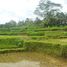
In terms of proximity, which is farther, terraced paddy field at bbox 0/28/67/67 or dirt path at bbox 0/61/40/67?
terraced paddy field at bbox 0/28/67/67

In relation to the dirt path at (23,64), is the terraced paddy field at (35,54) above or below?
above

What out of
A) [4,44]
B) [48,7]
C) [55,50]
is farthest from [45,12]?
[55,50]

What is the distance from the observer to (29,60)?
1148 cm

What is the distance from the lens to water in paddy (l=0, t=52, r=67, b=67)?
34.3 ft

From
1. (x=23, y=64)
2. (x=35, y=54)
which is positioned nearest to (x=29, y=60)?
(x=23, y=64)

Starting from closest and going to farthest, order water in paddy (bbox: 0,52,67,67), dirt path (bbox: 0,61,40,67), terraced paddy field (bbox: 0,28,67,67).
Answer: dirt path (bbox: 0,61,40,67)
water in paddy (bbox: 0,52,67,67)
terraced paddy field (bbox: 0,28,67,67)

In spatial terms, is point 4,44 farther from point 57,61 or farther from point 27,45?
point 57,61

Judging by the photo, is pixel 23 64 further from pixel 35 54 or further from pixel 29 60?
pixel 35 54

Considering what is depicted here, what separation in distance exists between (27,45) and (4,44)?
7.59ft

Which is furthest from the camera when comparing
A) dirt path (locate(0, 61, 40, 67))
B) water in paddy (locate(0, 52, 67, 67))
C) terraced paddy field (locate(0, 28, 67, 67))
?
terraced paddy field (locate(0, 28, 67, 67))

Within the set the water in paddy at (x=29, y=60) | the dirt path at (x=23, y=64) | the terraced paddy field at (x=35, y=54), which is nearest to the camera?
the dirt path at (x=23, y=64)

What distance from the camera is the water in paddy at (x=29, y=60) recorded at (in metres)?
10.5

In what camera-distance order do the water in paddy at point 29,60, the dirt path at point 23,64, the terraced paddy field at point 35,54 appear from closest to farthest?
the dirt path at point 23,64
the water in paddy at point 29,60
the terraced paddy field at point 35,54

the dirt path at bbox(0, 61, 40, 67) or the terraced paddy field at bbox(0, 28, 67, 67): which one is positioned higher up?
the terraced paddy field at bbox(0, 28, 67, 67)
